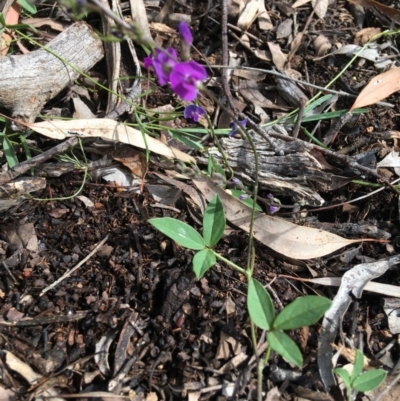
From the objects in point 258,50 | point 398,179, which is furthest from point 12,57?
point 398,179

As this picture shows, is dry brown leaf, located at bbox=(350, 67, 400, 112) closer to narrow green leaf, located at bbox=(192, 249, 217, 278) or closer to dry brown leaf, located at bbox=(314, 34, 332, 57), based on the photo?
dry brown leaf, located at bbox=(314, 34, 332, 57)

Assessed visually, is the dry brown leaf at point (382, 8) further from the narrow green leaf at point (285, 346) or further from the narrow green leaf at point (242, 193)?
the narrow green leaf at point (285, 346)

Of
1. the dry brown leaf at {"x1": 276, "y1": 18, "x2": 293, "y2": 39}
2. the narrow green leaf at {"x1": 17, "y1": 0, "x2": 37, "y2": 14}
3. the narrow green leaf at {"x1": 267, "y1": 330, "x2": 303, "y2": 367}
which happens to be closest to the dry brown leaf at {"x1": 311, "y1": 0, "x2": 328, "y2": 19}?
the dry brown leaf at {"x1": 276, "y1": 18, "x2": 293, "y2": 39}

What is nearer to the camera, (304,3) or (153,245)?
(153,245)

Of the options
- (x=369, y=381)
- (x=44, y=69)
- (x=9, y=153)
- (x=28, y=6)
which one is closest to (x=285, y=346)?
(x=369, y=381)

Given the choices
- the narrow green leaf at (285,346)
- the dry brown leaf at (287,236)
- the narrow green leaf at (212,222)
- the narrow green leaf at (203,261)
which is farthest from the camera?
the dry brown leaf at (287,236)

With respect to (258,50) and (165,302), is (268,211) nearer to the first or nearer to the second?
(165,302)

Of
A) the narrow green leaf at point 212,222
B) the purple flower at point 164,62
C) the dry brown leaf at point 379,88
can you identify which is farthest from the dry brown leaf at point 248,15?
the purple flower at point 164,62

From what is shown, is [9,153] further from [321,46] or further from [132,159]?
[321,46]
